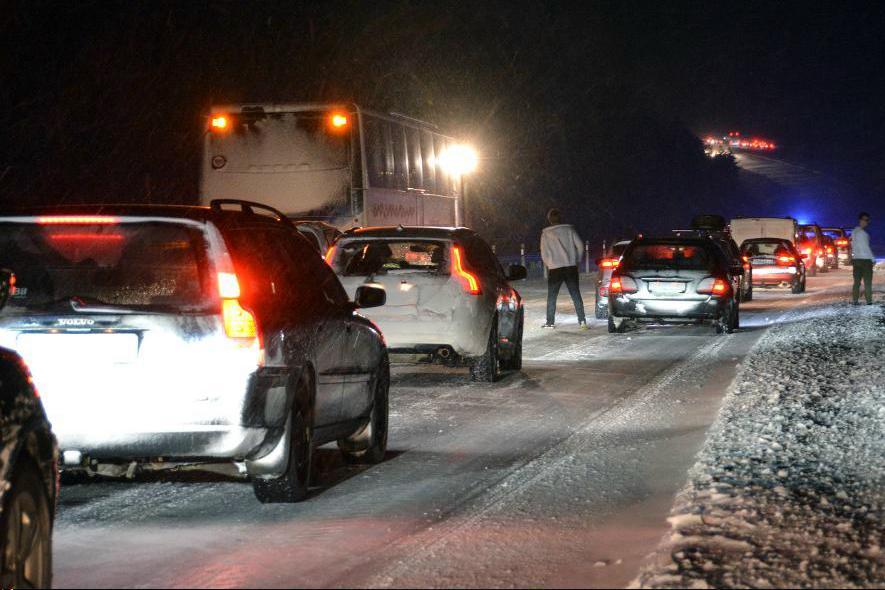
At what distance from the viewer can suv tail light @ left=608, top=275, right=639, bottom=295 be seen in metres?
20.1

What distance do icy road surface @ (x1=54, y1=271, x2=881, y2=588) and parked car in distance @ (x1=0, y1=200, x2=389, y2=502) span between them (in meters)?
0.41

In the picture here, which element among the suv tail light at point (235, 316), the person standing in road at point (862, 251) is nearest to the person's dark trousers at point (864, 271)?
the person standing in road at point (862, 251)

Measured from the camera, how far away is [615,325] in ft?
68.0

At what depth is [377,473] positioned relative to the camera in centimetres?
855

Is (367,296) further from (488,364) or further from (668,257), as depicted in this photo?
(668,257)

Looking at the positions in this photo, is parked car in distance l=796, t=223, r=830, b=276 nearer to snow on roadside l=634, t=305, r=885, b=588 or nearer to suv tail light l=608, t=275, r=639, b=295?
suv tail light l=608, t=275, r=639, b=295

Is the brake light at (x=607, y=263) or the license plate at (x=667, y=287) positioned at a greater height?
the brake light at (x=607, y=263)

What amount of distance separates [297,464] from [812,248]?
39.3 m

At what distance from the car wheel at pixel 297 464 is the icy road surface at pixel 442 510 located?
9 centimetres

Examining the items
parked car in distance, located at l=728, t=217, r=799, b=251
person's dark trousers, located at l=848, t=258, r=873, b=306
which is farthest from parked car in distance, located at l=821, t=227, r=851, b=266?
person's dark trousers, located at l=848, t=258, r=873, b=306

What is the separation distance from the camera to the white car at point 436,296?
13.5m

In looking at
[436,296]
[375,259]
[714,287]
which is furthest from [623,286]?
[436,296]

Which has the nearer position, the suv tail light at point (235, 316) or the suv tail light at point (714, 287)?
the suv tail light at point (235, 316)

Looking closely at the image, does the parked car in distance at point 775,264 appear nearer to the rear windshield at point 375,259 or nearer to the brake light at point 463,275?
the rear windshield at point 375,259
